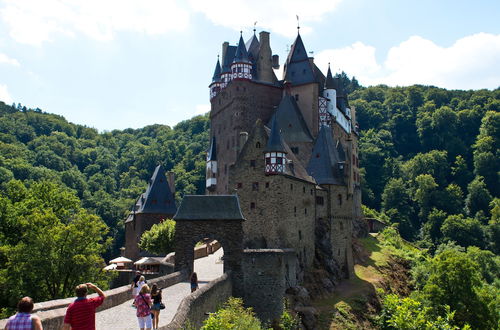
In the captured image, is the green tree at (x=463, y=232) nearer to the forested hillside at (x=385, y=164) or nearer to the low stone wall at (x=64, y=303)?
the forested hillside at (x=385, y=164)

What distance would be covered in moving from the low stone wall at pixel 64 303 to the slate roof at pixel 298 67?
121 feet

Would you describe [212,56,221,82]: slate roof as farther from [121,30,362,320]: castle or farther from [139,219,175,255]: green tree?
[139,219,175,255]: green tree

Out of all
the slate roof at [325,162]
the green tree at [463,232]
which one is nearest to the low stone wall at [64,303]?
the slate roof at [325,162]

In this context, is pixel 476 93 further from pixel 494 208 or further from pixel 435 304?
pixel 435 304

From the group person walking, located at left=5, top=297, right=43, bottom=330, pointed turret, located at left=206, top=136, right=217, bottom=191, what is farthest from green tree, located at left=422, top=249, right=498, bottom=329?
person walking, located at left=5, top=297, right=43, bottom=330

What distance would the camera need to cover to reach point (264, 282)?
32.2 m

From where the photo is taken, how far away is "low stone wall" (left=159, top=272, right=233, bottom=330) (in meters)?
17.4

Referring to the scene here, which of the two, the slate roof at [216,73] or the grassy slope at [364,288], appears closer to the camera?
the grassy slope at [364,288]

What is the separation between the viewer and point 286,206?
1604 inches

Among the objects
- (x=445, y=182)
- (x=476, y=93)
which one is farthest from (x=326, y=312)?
(x=476, y=93)

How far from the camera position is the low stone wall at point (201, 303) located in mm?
17381

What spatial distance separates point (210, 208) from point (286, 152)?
41.7ft

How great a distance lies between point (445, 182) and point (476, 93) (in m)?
42.5

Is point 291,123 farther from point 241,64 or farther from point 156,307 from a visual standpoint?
point 156,307
